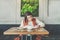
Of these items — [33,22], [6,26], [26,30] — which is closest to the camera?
[26,30]

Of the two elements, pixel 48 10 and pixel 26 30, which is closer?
pixel 26 30

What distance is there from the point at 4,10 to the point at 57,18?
1.91 metres

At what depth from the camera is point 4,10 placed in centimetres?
810

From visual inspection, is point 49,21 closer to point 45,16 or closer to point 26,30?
point 45,16

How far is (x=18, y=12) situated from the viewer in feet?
26.6

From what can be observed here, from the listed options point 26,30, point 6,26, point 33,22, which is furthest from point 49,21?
point 26,30

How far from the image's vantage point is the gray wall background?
8078 millimetres

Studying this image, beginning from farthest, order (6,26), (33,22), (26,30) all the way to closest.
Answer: (6,26), (33,22), (26,30)

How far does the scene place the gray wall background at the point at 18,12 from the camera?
8.08 metres

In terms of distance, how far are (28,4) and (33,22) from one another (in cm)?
254

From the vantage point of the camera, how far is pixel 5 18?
8.11m

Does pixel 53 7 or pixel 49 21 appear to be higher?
pixel 53 7

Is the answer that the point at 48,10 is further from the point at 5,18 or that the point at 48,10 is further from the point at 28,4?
the point at 5,18

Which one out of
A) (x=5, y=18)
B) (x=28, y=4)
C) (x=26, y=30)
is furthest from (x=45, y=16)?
(x=26, y=30)
